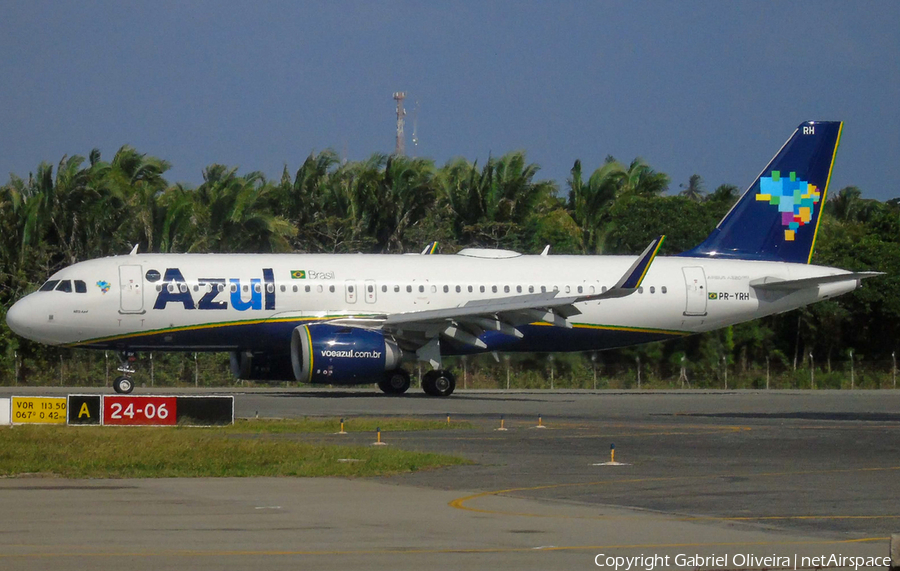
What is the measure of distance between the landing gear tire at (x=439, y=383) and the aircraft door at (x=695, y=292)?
7.85m

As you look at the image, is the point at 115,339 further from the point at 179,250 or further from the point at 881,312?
the point at 881,312

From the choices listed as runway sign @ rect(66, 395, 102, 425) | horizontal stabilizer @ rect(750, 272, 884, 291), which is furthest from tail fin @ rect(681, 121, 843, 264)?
runway sign @ rect(66, 395, 102, 425)

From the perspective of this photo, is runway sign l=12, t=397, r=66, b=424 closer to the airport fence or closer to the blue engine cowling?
the blue engine cowling

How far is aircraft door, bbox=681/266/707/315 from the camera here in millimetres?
38156

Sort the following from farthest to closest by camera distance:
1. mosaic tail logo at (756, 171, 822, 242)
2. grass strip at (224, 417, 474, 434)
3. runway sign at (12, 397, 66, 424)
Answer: mosaic tail logo at (756, 171, 822, 242) < runway sign at (12, 397, 66, 424) < grass strip at (224, 417, 474, 434)

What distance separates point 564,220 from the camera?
64.9 meters

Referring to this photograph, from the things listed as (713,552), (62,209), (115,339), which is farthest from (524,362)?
(713,552)

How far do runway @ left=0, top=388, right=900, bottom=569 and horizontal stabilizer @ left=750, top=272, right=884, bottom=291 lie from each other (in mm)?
15214

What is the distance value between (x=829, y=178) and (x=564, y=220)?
81.6 ft

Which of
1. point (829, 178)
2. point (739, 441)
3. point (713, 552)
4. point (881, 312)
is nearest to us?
point (713, 552)

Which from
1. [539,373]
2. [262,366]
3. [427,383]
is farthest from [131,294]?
[539,373]

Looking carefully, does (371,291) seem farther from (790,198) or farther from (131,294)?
(790,198)

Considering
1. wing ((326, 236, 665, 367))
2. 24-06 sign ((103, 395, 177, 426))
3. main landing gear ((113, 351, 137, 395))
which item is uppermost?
wing ((326, 236, 665, 367))

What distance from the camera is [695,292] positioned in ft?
125
